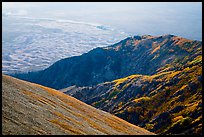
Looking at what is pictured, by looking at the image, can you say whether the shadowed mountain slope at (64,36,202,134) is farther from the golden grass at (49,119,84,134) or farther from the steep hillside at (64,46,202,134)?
the golden grass at (49,119,84,134)

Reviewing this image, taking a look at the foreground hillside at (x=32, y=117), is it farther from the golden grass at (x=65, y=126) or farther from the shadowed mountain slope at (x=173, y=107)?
the shadowed mountain slope at (x=173, y=107)

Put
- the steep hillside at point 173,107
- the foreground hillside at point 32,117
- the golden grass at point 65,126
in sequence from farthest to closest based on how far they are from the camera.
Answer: the steep hillside at point 173,107 < the golden grass at point 65,126 < the foreground hillside at point 32,117

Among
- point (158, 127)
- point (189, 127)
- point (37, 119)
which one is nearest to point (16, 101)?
point (37, 119)

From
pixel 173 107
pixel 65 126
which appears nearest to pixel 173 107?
pixel 173 107

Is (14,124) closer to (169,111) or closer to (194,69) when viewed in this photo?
(169,111)

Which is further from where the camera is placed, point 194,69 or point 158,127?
point 194,69

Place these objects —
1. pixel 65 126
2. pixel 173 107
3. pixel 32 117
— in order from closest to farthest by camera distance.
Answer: pixel 32 117 < pixel 65 126 < pixel 173 107

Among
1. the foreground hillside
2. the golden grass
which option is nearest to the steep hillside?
the foreground hillside

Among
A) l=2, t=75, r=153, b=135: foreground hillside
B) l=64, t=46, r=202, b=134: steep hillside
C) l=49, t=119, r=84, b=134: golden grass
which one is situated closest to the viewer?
l=2, t=75, r=153, b=135: foreground hillside

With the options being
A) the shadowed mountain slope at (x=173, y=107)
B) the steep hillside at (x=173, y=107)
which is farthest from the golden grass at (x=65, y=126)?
the steep hillside at (x=173, y=107)

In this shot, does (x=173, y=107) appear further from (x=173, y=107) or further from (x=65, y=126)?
(x=65, y=126)

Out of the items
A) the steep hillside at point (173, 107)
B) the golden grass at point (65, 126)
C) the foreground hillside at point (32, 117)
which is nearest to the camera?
the foreground hillside at point (32, 117)
